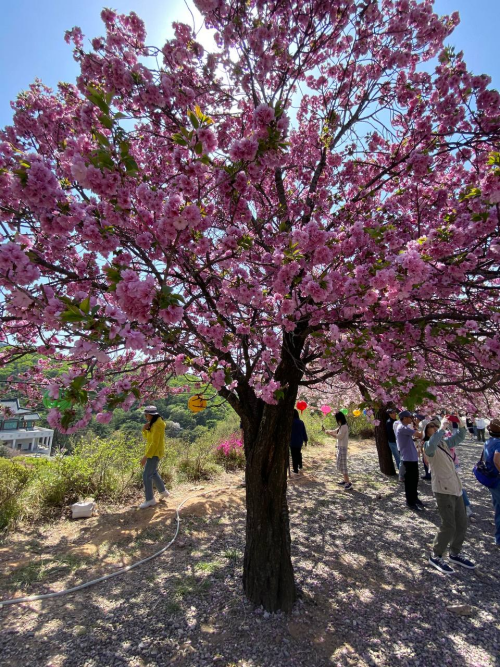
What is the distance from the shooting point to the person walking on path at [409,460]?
5.76 metres

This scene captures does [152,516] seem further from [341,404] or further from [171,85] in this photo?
[341,404]

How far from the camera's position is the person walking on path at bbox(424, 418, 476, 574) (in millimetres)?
3904

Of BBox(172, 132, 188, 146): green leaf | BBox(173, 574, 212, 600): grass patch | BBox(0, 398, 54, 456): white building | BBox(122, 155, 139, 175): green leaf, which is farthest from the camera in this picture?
BBox(0, 398, 54, 456): white building

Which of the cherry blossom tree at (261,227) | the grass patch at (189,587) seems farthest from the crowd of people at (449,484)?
the grass patch at (189,587)

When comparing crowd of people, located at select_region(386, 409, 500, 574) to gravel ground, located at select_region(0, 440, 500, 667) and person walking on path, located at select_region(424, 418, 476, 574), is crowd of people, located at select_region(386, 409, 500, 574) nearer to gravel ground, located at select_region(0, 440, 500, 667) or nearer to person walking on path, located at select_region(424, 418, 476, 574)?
person walking on path, located at select_region(424, 418, 476, 574)

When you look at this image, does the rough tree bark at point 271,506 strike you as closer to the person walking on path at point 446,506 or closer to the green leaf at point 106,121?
the person walking on path at point 446,506

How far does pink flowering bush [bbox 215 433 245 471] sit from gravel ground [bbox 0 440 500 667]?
4.05m

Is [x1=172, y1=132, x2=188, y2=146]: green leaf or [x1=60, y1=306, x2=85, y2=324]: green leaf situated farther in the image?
[x1=172, y1=132, x2=188, y2=146]: green leaf

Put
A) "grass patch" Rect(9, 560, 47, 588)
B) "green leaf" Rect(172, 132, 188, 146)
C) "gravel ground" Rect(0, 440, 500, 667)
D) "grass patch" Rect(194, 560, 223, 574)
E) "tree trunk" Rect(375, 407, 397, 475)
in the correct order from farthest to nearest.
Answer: "tree trunk" Rect(375, 407, 397, 475) → "grass patch" Rect(194, 560, 223, 574) → "grass patch" Rect(9, 560, 47, 588) → "gravel ground" Rect(0, 440, 500, 667) → "green leaf" Rect(172, 132, 188, 146)

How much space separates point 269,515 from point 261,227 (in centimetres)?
297

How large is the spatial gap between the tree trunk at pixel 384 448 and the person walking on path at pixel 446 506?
4.09 metres

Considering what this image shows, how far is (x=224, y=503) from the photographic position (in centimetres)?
601

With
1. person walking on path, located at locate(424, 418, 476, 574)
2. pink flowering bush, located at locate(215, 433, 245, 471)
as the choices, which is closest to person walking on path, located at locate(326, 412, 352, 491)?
pink flowering bush, located at locate(215, 433, 245, 471)

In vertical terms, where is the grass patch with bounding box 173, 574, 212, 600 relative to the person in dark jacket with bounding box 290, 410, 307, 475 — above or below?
below
